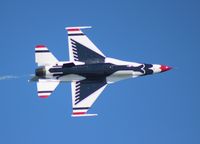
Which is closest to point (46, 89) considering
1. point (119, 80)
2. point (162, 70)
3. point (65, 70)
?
point (65, 70)

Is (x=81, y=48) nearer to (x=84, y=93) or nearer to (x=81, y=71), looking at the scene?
(x=81, y=71)

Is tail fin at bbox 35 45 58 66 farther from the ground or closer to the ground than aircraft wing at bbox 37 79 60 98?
farther from the ground

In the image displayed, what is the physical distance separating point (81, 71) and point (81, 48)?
227cm

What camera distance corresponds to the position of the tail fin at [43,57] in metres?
51.8

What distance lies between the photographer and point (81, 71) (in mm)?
51688

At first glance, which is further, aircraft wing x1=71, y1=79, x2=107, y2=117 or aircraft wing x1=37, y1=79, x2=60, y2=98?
aircraft wing x1=71, y1=79, x2=107, y2=117

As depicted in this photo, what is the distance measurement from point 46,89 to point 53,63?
2112mm

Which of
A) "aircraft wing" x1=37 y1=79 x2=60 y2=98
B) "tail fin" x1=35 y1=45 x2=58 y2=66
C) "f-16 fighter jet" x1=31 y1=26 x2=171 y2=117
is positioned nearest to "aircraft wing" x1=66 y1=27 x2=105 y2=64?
"f-16 fighter jet" x1=31 y1=26 x2=171 y2=117

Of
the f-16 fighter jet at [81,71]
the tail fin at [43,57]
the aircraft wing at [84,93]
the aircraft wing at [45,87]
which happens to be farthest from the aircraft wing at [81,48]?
the aircraft wing at [45,87]

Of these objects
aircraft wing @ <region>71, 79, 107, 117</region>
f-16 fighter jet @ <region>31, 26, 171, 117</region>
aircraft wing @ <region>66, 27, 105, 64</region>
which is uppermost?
aircraft wing @ <region>66, 27, 105, 64</region>

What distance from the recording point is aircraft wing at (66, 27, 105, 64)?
52.6 meters

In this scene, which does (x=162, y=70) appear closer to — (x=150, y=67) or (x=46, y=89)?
(x=150, y=67)

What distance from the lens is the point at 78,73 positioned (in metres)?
51.8

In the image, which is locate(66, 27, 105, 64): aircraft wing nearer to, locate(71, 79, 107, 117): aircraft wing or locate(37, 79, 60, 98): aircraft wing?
locate(71, 79, 107, 117): aircraft wing
